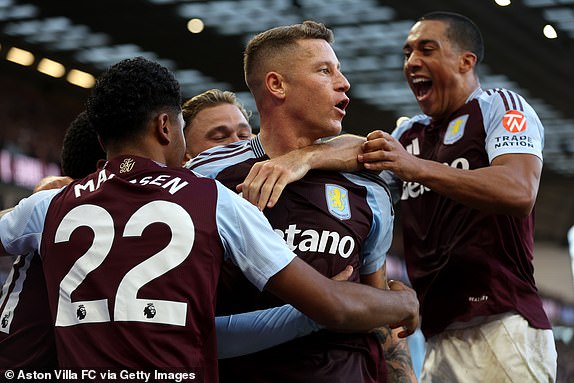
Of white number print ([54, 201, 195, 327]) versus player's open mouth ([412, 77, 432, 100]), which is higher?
player's open mouth ([412, 77, 432, 100])

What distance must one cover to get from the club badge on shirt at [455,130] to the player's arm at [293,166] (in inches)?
38.7

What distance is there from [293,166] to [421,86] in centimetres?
182

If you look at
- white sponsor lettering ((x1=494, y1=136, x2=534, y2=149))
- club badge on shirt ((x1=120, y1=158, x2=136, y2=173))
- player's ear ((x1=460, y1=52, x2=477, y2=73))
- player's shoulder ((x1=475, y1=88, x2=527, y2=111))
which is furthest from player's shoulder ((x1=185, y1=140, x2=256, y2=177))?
player's ear ((x1=460, y1=52, x2=477, y2=73))

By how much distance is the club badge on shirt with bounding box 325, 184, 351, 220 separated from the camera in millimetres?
3816

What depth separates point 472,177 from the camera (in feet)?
14.2

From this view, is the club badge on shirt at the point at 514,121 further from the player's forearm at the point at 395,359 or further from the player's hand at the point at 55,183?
the player's hand at the point at 55,183

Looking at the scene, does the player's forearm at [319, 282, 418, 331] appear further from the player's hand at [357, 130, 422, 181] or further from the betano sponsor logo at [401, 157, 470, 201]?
the betano sponsor logo at [401, 157, 470, 201]

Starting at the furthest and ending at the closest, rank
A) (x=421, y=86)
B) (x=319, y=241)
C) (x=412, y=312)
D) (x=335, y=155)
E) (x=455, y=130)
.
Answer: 1. (x=421, y=86)
2. (x=455, y=130)
3. (x=335, y=155)
4. (x=319, y=241)
5. (x=412, y=312)

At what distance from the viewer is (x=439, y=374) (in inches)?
196

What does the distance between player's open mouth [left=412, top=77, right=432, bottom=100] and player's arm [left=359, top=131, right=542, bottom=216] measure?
93 cm

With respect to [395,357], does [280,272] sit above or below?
above

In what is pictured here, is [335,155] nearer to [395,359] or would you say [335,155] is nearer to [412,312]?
[412,312]

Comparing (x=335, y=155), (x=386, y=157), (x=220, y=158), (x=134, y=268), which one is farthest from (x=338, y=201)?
(x=134, y=268)

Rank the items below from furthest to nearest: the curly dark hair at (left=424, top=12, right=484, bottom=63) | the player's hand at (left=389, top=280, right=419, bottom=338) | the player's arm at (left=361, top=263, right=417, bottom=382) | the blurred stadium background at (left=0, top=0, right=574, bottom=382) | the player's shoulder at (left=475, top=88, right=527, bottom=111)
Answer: the blurred stadium background at (left=0, top=0, right=574, bottom=382) → the curly dark hair at (left=424, top=12, right=484, bottom=63) → the player's shoulder at (left=475, top=88, right=527, bottom=111) → the player's arm at (left=361, top=263, right=417, bottom=382) → the player's hand at (left=389, top=280, right=419, bottom=338)
